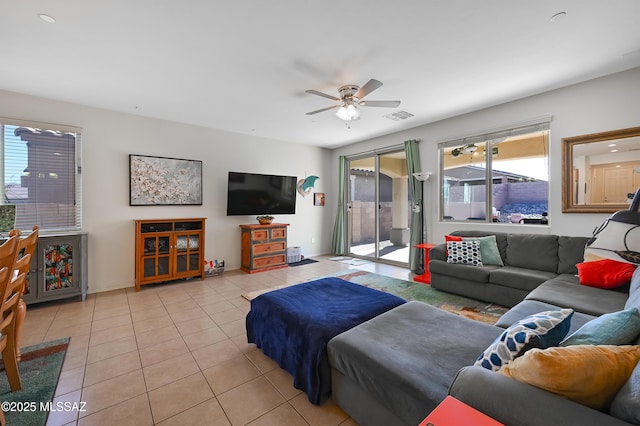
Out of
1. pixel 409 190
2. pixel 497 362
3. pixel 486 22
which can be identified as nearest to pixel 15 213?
pixel 497 362

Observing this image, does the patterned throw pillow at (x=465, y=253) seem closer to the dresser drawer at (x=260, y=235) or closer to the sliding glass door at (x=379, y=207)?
the sliding glass door at (x=379, y=207)

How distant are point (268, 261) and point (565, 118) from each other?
4960 millimetres

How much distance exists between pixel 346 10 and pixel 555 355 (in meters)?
2.36

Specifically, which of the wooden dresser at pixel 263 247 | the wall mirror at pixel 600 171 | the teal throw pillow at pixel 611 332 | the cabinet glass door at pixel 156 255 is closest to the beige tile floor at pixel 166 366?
the cabinet glass door at pixel 156 255

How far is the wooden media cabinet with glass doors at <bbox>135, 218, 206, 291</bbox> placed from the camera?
3941mm

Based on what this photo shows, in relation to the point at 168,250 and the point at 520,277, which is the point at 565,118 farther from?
the point at 168,250

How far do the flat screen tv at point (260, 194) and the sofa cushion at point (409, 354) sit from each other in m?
3.78

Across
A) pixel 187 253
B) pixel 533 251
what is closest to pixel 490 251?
pixel 533 251

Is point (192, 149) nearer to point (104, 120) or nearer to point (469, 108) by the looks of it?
point (104, 120)

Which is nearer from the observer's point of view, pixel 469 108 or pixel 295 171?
pixel 469 108

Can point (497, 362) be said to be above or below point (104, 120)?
below

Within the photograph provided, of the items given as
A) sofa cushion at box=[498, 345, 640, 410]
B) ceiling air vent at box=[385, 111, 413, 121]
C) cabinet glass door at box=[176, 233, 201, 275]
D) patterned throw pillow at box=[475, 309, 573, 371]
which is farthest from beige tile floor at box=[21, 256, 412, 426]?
ceiling air vent at box=[385, 111, 413, 121]

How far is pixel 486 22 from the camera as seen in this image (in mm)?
2127

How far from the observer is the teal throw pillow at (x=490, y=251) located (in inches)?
139
